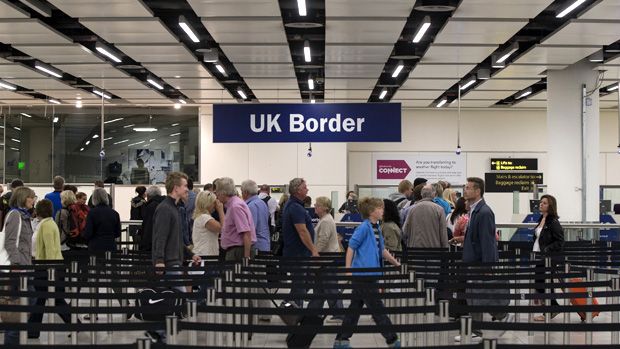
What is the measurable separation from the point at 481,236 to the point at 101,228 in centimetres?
457

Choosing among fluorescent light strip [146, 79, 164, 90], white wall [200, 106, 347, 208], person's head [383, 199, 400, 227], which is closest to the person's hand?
person's head [383, 199, 400, 227]

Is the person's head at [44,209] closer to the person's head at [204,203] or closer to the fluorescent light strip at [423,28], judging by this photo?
the person's head at [204,203]

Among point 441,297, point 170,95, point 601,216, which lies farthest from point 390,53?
point 441,297

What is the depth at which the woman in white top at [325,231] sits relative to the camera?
1129 centimetres

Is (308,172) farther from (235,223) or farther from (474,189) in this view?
(474,189)

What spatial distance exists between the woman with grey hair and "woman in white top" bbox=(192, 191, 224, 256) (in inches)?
44.9

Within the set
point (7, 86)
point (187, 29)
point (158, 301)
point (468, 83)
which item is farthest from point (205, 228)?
point (7, 86)

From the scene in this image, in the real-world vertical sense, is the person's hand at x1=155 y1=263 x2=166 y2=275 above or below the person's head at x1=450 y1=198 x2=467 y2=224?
below

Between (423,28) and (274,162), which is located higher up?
(423,28)

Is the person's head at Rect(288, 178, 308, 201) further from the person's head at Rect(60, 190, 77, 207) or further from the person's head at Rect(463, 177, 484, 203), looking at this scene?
the person's head at Rect(60, 190, 77, 207)

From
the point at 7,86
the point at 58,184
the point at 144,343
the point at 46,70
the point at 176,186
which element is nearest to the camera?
the point at 144,343

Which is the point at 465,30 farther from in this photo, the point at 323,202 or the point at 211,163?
the point at 211,163

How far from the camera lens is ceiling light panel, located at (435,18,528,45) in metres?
14.1

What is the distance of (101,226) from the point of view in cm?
1136
